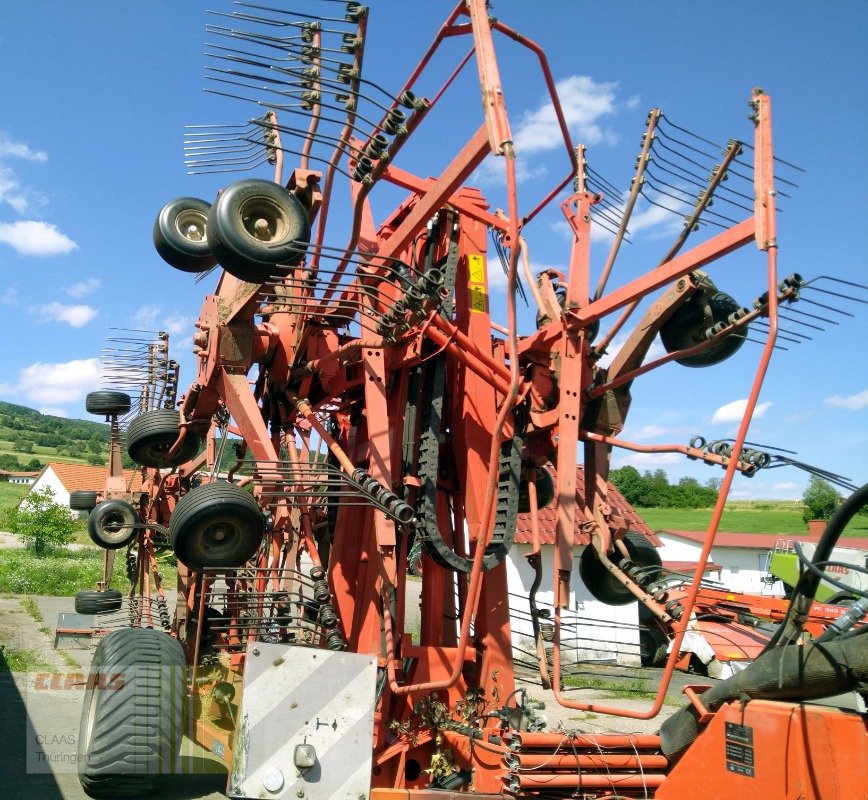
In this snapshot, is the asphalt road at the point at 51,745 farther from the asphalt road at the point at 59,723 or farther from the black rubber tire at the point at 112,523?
the black rubber tire at the point at 112,523

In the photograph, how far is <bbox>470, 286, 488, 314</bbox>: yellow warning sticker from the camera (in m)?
6.30

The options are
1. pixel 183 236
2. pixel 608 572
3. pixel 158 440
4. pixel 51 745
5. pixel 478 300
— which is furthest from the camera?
pixel 158 440

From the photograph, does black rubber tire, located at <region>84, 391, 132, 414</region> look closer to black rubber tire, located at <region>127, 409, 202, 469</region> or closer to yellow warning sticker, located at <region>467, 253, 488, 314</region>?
black rubber tire, located at <region>127, 409, 202, 469</region>

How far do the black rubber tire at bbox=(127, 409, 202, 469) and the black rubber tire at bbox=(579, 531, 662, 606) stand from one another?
15.0 ft

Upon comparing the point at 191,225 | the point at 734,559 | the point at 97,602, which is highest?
the point at 191,225

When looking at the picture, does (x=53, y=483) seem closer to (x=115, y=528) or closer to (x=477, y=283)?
(x=115, y=528)

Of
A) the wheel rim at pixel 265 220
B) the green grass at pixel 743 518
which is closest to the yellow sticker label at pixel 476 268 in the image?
the wheel rim at pixel 265 220

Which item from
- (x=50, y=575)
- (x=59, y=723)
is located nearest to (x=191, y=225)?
(x=59, y=723)

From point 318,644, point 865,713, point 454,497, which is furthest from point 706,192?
point 318,644

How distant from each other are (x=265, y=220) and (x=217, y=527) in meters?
2.08

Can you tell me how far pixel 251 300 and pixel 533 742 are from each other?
375 centimetres

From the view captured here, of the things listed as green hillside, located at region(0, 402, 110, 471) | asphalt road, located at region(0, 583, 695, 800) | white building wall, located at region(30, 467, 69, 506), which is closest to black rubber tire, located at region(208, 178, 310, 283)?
asphalt road, located at region(0, 583, 695, 800)

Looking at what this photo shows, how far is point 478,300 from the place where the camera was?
6.32 meters

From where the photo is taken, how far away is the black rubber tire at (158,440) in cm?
887
